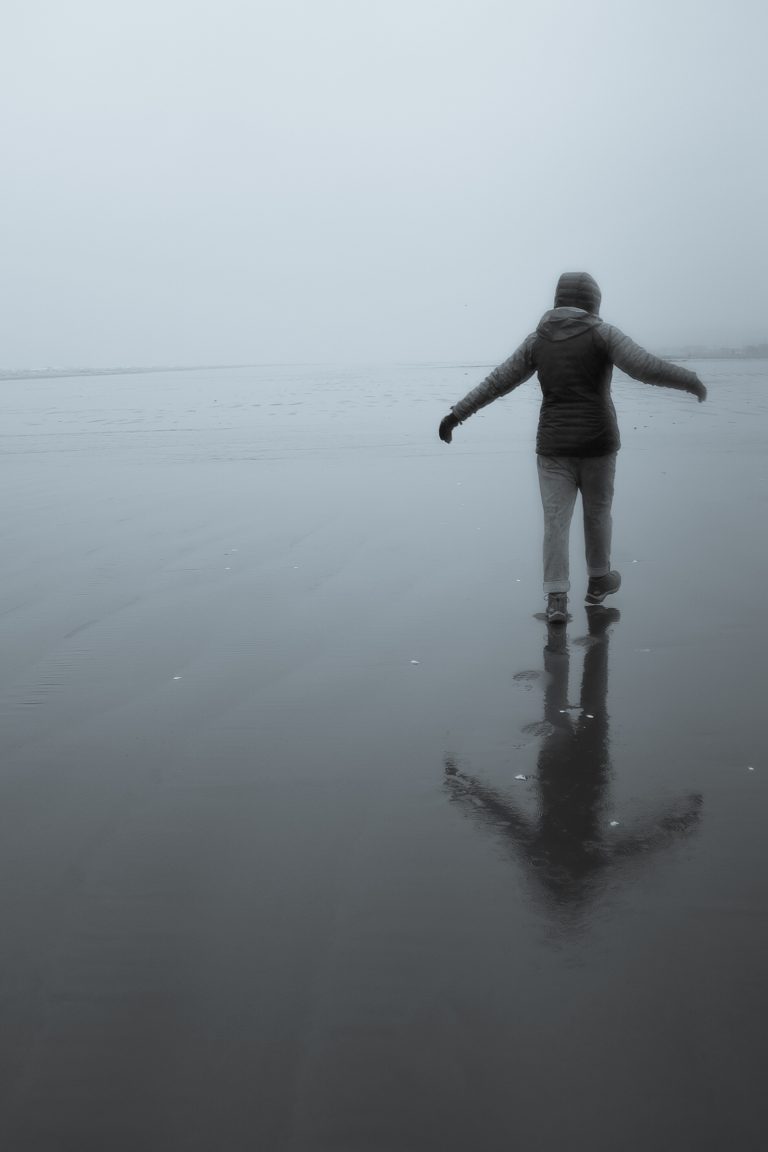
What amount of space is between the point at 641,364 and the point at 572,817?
331 cm

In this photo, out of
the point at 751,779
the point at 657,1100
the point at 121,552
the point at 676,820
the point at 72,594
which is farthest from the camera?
the point at 121,552

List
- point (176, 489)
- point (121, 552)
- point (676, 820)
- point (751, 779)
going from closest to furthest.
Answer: point (676, 820)
point (751, 779)
point (121, 552)
point (176, 489)

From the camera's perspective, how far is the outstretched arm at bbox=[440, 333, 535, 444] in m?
6.44

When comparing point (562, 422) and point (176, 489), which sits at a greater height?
point (562, 422)

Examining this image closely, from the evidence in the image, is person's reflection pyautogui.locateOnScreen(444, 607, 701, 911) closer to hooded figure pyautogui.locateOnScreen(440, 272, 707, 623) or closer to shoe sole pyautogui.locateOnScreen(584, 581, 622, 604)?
hooded figure pyautogui.locateOnScreen(440, 272, 707, 623)

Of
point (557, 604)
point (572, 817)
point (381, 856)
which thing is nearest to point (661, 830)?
point (572, 817)

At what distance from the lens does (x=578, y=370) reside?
20.7ft

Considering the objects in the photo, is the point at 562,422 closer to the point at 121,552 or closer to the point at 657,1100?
the point at 121,552

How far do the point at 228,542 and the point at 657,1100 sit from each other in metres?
7.16

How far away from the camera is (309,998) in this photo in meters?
2.62

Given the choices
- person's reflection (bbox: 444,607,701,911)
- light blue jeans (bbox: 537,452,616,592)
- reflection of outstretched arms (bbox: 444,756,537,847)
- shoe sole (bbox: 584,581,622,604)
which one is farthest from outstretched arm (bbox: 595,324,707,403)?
reflection of outstretched arms (bbox: 444,756,537,847)

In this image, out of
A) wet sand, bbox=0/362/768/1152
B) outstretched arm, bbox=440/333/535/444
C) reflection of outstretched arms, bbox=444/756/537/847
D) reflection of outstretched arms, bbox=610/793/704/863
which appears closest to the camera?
wet sand, bbox=0/362/768/1152

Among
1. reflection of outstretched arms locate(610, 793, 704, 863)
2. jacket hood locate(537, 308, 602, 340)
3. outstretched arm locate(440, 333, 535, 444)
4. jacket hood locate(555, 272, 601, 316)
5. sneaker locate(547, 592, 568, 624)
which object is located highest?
jacket hood locate(555, 272, 601, 316)

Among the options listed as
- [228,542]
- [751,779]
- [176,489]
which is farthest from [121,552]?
[751,779]
